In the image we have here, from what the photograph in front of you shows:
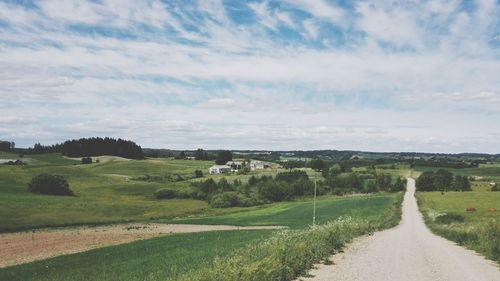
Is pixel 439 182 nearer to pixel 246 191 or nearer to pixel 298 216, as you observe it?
pixel 246 191

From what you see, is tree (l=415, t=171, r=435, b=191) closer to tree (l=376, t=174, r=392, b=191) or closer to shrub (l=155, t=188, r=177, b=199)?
tree (l=376, t=174, r=392, b=191)

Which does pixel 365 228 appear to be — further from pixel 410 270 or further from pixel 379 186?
pixel 379 186

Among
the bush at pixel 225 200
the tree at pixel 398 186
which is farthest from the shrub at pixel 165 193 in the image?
the tree at pixel 398 186

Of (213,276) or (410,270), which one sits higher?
(213,276)

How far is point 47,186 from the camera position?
Answer: 100 metres

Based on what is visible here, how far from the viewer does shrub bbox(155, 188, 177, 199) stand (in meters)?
109

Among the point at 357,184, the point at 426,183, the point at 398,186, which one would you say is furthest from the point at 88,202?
the point at 426,183

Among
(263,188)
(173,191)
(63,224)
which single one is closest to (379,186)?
(263,188)

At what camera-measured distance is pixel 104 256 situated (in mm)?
31500

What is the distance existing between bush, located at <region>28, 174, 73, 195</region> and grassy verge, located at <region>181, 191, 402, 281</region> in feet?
273

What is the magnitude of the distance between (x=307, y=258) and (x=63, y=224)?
5289 centimetres

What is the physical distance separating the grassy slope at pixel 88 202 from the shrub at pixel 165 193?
188 centimetres

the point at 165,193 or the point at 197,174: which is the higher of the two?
the point at 197,174

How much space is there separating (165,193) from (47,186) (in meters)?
23.7
